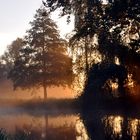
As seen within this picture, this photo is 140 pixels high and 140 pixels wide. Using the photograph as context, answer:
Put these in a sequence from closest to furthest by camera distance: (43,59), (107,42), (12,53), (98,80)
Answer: (107,42)
(98,80)
(43,59)
(12,53)

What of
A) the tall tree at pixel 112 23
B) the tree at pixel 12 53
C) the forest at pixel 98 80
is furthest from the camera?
the tree at pixel 12 53

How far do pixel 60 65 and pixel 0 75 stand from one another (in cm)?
3271

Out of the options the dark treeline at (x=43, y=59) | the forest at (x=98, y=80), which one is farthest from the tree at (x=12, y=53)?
the forest at (x=98, y=80)

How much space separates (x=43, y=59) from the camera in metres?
63.9

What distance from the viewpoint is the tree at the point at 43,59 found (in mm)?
62906

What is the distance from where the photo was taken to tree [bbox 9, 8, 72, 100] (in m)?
62.9

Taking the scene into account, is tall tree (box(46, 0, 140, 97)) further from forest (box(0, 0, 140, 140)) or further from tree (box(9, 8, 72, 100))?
tree (box(9, 8, 72, 100))

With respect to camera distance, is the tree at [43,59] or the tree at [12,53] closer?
the tree at [43,59]

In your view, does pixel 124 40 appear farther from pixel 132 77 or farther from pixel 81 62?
pixel 81 62

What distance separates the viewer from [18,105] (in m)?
60.8

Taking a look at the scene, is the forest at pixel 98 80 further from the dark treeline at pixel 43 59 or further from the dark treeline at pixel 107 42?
the dark treeline at pixel 43 59

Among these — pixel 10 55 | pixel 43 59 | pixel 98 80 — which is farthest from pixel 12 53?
pixel 98 80

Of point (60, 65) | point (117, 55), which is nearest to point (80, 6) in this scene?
point (117, 55)

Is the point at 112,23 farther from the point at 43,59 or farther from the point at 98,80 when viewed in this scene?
the point at 43,59
